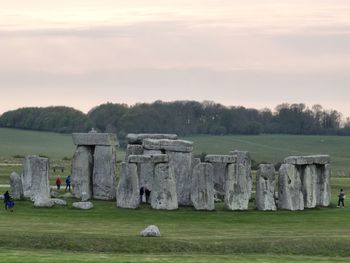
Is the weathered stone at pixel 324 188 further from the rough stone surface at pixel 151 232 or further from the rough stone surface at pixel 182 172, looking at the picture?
the rough stone surface at pixel 151 232

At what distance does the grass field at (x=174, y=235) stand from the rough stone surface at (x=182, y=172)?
189cm

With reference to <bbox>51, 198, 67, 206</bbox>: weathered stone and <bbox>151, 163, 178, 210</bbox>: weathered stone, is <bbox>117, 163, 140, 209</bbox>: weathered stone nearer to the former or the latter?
<bbox>151, 163, 178, 210</bbox>: weathered stone

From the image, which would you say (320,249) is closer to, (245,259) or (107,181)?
(245,259)

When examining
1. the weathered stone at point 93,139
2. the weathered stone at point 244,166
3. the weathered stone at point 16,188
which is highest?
the weathered stone at point 93,139

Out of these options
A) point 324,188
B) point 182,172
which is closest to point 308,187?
point 324,188

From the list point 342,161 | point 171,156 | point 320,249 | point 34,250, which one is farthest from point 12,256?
point 342,161

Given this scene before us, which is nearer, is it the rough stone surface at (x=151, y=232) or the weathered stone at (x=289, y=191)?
the rough stone surface at (x=151, y=232)

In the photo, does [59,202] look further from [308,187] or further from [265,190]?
[308,187]

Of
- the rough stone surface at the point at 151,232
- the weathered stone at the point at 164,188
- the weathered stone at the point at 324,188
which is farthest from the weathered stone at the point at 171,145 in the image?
the rough stone surface at the point at 151,232

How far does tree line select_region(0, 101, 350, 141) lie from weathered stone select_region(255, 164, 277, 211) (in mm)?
92295

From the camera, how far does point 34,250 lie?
39.6 m

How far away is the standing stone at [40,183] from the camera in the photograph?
52500 mm

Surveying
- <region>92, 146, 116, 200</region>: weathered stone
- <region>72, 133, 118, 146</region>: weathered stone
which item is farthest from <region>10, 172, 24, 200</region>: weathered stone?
<region>92, 146, 116, 200</region>: weathered stone

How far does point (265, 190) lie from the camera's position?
54.0 meters
